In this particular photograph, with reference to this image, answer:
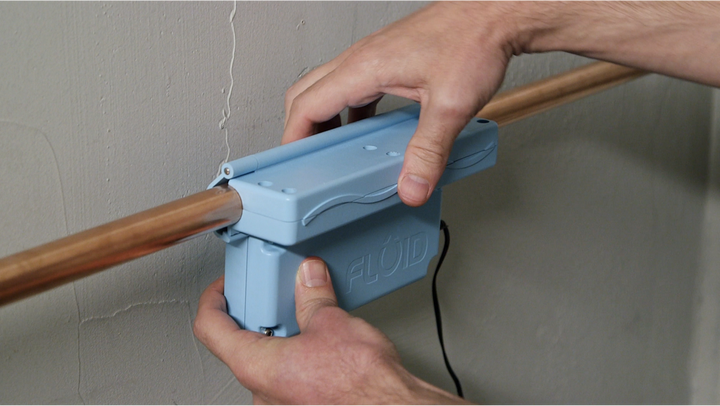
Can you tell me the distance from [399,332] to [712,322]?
2.92 feet

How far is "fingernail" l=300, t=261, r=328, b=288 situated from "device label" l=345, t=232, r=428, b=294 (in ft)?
0.15

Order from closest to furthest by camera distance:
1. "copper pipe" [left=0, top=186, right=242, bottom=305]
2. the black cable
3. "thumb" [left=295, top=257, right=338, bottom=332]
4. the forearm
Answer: "copper pipe" [left=0, top=186, right=242, bottom=305], "thumb" [left=295, top=257, right=338, bottom=332], the forearm, the black cable

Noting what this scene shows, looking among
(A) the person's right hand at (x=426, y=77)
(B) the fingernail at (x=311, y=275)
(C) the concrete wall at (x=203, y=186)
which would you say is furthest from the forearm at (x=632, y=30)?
(B) the fingernail at (x=311, y=275)

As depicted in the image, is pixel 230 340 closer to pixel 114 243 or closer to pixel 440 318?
pixel 114 243

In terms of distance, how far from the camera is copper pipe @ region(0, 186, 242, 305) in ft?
1.17

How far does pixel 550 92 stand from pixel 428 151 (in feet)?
0.86

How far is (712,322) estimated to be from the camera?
Result: 1388 millimetres

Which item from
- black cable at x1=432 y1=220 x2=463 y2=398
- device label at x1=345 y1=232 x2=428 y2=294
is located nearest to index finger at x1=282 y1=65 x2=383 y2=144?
device label at x1=345 y1=232 x2=428 y2=294

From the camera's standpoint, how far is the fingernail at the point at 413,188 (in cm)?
47

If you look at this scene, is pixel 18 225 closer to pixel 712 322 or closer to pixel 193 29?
pixel 193 29

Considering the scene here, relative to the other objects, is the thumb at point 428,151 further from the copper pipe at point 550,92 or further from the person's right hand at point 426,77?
the copper pipe at point 550,92

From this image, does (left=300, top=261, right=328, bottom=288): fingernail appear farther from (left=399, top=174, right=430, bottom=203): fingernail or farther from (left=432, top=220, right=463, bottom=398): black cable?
(left=432, top=220, right=463, bottom=398): black cable

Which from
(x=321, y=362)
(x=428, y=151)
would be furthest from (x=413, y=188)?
(x=321, y=362)

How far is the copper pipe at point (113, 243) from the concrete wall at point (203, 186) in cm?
12
